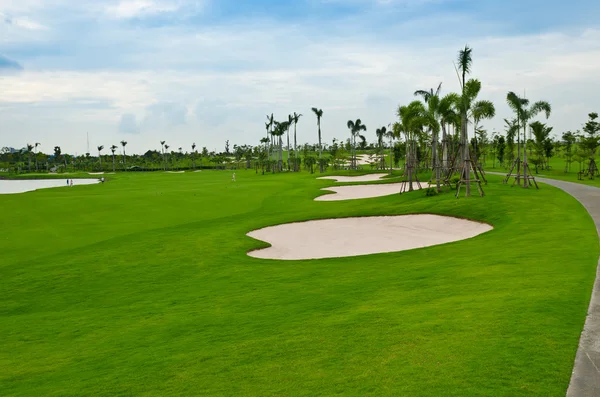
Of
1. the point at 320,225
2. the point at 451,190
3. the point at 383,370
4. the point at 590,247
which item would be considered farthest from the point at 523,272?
the point at 451,190

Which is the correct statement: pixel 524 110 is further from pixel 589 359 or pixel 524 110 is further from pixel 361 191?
pixel 589 359

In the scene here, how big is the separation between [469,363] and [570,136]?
93157 millimetres

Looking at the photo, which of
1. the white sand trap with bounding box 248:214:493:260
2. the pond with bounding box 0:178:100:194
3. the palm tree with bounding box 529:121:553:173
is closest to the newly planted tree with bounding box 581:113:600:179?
the palm tree with bounding box 529:121:553:173

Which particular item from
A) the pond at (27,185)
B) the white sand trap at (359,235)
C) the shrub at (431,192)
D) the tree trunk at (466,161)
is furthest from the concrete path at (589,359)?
the pond at (27,185)

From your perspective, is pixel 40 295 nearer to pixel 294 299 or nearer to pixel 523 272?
pixel 294 299

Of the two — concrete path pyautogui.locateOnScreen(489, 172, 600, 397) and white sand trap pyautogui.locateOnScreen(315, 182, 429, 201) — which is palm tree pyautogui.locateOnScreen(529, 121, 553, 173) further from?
concrete path pyautogui.locateOnScreen(489, 172, 600, 397)

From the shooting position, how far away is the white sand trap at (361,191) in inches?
1967

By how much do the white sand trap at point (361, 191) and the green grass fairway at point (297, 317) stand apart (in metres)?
25.1

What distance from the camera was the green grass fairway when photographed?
8.04m

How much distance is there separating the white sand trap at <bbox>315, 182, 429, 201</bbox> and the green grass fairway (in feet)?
82.2

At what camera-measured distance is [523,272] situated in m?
13.5

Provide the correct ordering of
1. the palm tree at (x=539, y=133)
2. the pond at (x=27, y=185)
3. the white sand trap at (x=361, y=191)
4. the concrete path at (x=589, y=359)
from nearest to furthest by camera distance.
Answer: the concrete path at (x=589, y=359) < the white sand trap at (x=361, y=191) < the palm tree at (x=539, y=133) < the pond at (x=27, y=185)

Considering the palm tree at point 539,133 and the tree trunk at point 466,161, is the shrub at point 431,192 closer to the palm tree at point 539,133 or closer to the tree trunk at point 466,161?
the tree trunk at point 466,161

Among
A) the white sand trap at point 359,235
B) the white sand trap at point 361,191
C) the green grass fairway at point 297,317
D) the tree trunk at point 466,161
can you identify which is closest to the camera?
the green grass fairway at point 297,317
